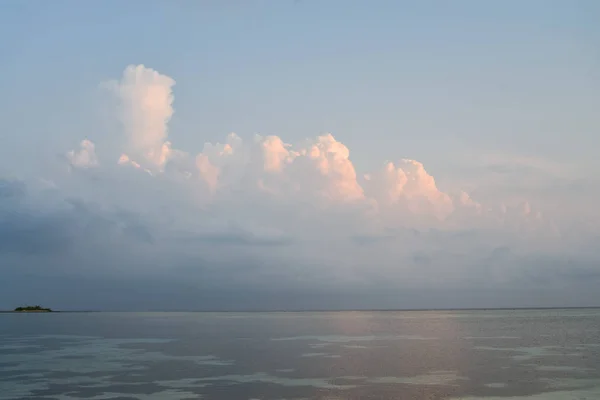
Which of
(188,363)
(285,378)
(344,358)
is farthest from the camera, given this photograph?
(344,358)

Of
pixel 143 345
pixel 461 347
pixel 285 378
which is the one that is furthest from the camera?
pixel 143 345

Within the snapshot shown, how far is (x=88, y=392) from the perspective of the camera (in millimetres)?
36094

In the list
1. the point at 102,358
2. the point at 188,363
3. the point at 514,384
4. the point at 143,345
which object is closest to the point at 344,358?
the point at 188,363

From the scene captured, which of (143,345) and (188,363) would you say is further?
(143,345)

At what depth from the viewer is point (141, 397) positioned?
34219 mm

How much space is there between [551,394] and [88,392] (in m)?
28.1

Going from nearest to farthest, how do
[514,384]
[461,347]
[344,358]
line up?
1. [514,384]
2. [344,358]
3. [461,347]

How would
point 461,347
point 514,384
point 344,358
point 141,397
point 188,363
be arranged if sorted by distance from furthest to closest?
point 461,347, point 344,358, point 188,363, point 514,384, point 141,397

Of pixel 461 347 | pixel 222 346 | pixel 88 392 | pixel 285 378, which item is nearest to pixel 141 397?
pixel 88 392

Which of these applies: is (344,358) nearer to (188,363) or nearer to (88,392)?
(188,363)

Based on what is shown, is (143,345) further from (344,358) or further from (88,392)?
(88,392)

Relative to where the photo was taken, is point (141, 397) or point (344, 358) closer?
point (141, 397)

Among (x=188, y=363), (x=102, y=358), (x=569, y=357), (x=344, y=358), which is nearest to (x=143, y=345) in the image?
(x=102, y=358)

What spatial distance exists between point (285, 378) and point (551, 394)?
17648 mm
